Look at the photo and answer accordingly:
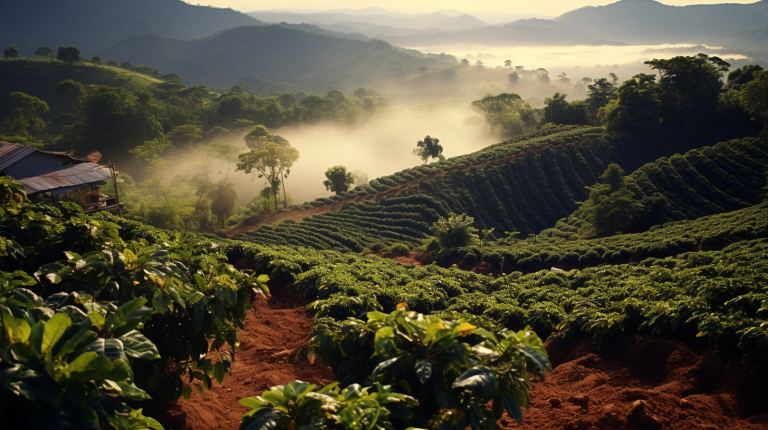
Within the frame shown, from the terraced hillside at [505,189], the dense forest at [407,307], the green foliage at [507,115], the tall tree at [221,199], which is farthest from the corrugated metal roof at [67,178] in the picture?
the green foliage at [507,115]

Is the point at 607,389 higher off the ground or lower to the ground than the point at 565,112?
lower

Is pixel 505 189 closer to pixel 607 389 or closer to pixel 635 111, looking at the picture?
pixel 635 111

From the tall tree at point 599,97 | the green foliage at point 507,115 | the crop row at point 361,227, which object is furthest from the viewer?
the green foliage at point 507,115

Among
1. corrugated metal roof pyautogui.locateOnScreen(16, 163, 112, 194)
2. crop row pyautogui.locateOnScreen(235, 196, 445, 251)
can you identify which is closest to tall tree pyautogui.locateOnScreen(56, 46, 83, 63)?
corrugated metal roof pyautogui.locateOnScreen(16, 163, 112, 194)

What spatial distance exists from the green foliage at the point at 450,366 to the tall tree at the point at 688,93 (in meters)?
51.0

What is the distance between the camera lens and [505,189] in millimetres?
37094

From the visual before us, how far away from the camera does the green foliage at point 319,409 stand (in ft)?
9.49

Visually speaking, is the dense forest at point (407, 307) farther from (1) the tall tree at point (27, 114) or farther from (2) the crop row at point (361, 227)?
(1) the tall tree at point (27, 114)

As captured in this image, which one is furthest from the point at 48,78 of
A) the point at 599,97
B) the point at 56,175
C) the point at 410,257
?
the point at 599,97

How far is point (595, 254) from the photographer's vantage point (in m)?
20.5

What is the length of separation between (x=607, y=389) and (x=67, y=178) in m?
30.6

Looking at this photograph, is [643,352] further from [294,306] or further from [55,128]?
[55,128]

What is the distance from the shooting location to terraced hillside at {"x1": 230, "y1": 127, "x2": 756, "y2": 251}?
1193 inches

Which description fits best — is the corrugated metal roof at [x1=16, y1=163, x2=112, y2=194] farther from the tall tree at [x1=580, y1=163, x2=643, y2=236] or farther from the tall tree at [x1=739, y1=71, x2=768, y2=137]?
the tall tree at [x1=739, y1=71, x2=768, y2=137]
